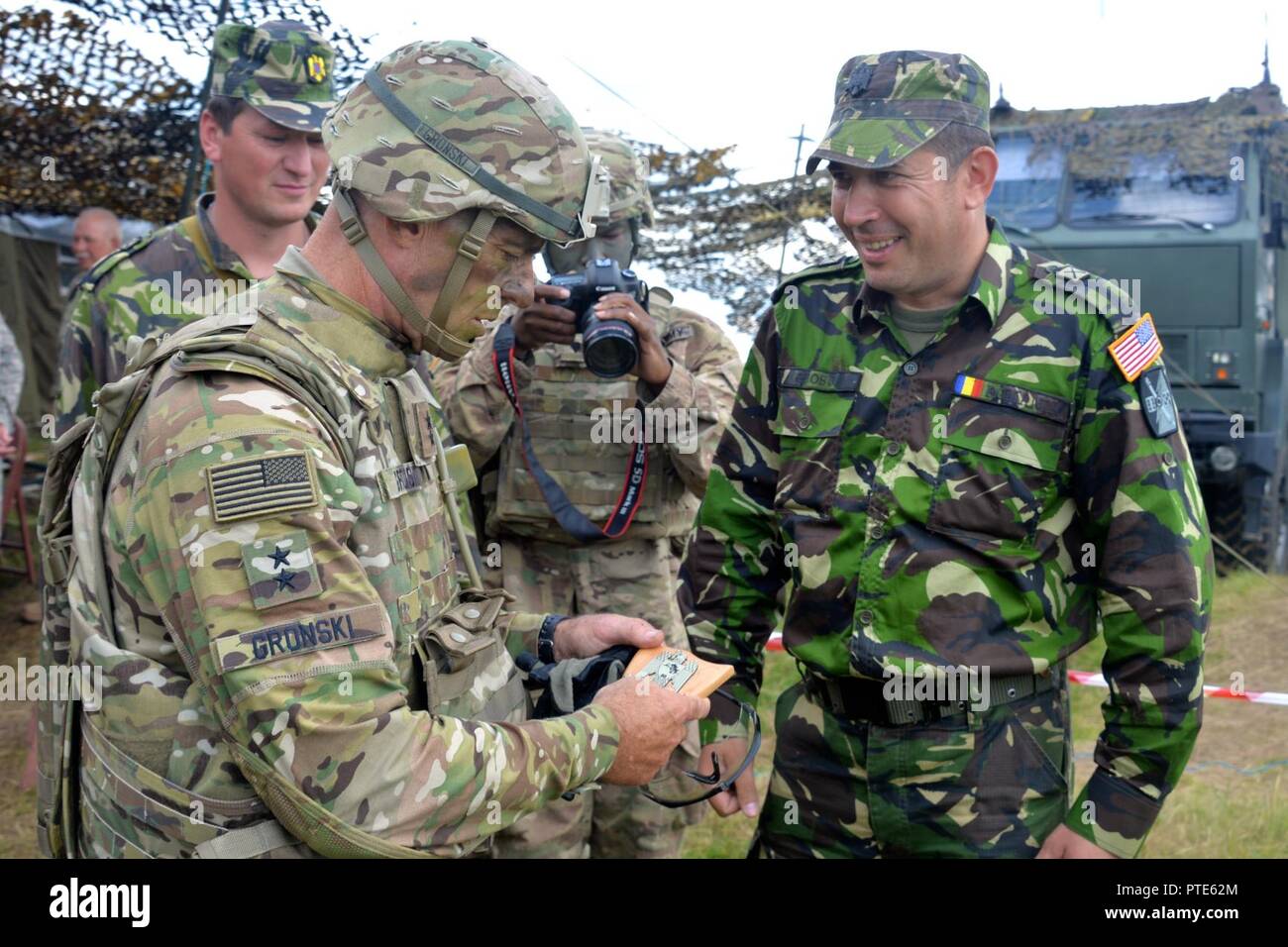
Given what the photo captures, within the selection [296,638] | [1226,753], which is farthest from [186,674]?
[1226,753]

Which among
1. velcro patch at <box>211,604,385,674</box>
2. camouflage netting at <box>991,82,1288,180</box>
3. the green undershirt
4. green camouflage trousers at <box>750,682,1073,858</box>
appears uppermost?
camouflage netting at <box>991,82,1288,180</box>

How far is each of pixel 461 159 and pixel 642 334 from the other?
4.78 ft

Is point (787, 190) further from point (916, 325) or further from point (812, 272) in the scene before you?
point (916, 325)

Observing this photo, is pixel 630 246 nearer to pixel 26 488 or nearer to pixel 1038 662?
pixel 1038 662

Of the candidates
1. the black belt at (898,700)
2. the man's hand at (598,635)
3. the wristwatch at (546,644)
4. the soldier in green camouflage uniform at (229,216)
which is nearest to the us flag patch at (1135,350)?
the black belt at (898,700)

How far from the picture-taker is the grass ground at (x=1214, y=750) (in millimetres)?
4430

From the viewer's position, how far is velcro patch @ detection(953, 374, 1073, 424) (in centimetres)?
242

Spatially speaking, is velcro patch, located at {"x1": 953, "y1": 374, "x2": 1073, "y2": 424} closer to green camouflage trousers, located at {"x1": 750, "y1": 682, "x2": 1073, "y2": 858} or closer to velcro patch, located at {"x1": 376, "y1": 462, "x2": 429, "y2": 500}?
green camouflage trousers, located at {"x1": 750, "y1": 682, "x2": 1073, "y2": 858}

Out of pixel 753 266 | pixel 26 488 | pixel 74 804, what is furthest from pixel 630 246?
pixel 26 488

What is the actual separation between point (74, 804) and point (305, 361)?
2.85 ft

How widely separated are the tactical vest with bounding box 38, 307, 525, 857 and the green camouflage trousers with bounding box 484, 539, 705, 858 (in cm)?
152

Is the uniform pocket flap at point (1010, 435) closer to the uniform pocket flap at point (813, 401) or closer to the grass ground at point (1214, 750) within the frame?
the uniform pocket flap at point (813, 401)

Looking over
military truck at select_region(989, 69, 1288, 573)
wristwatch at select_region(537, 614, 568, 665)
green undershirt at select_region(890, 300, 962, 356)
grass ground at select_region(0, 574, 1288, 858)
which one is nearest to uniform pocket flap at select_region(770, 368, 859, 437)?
green undershirt at select_region(890, 300, 962, 356)

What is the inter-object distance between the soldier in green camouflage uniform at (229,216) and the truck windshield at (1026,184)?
5.72 metres
